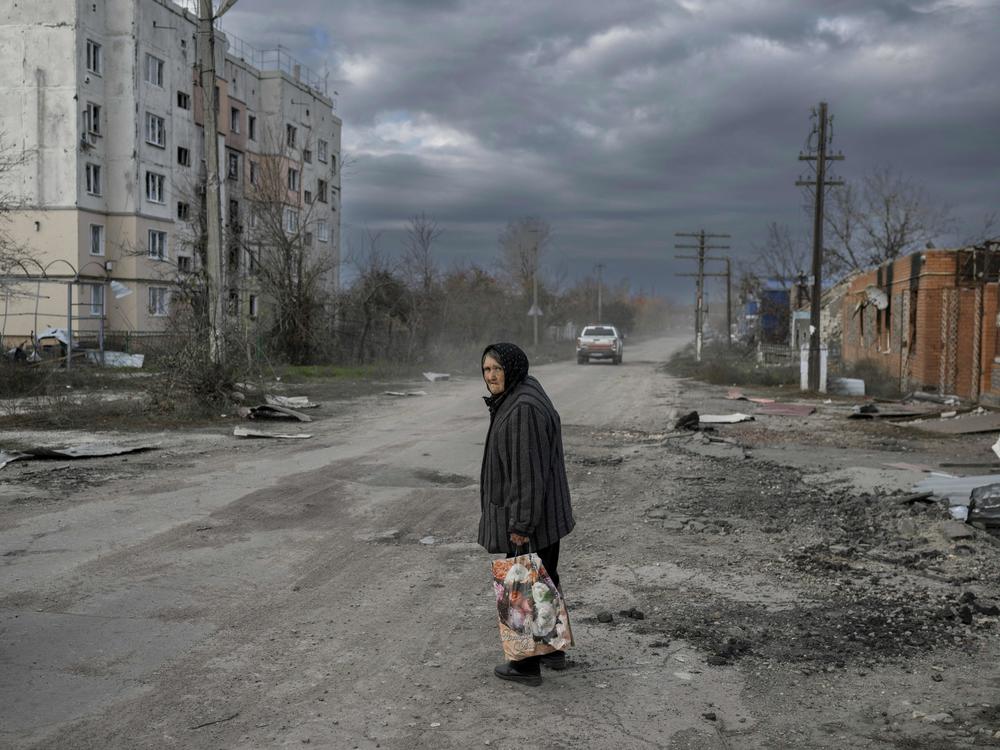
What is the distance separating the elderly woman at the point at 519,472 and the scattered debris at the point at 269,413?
473 inches

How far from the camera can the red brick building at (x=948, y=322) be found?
22.7 meters

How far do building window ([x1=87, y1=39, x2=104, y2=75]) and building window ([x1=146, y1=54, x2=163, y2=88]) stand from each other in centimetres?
228

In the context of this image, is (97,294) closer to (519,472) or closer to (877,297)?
(877,297)

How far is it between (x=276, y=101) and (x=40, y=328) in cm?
2461

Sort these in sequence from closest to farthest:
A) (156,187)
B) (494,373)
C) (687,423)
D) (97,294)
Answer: (494,373)
(687,423)
(97,294)
(156,187)

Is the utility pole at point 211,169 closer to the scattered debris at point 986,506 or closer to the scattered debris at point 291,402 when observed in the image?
the scattered debris at point 291,402

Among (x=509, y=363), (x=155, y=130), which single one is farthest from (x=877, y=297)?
(x=155, y=130)

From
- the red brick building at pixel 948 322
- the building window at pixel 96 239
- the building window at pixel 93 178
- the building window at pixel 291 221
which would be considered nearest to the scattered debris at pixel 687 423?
the red brick building at pixel 948 322

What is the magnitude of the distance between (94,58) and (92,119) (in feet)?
8.58

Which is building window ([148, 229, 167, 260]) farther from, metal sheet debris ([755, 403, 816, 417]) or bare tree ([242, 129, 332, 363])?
metal sheet debris ([755, 403, 816, 417])

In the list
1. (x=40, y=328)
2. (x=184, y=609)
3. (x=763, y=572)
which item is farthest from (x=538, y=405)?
(x=40, y=328)

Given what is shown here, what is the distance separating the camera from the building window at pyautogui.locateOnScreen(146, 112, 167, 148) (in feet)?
141

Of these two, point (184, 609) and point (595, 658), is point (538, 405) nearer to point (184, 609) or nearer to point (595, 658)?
point (595, 658)

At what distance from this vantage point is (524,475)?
450cm
